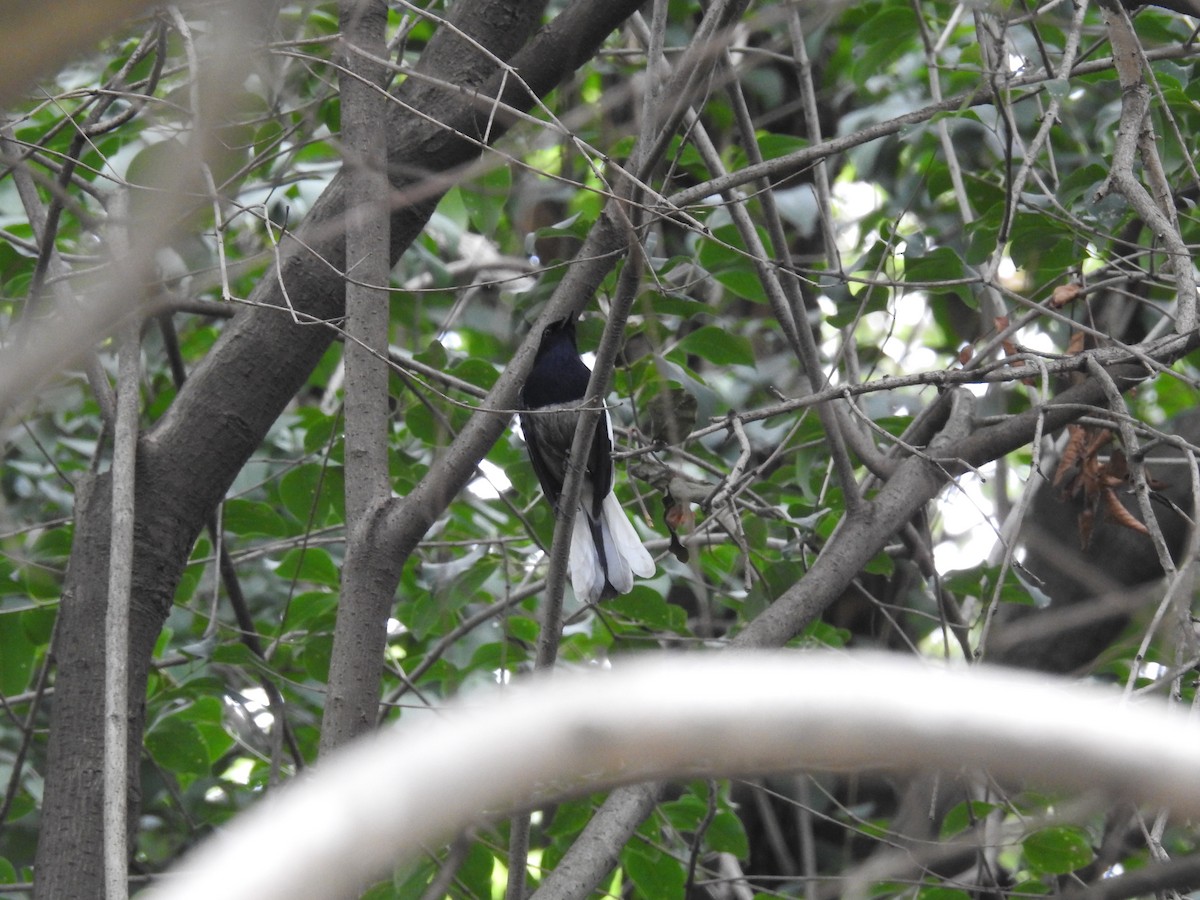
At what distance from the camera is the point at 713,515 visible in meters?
2.19

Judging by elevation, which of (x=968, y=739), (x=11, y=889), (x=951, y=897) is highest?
(x=968, y=739)

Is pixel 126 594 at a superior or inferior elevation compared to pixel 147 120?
inferior

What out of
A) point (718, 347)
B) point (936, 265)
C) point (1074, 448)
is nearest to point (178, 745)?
point (718, 347)

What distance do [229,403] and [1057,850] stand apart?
1.80 meters

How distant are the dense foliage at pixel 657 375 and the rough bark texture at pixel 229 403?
29 mm

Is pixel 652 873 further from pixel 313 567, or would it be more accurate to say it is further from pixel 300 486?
pixel 300 486

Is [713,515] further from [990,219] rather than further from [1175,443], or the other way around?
[990,219]

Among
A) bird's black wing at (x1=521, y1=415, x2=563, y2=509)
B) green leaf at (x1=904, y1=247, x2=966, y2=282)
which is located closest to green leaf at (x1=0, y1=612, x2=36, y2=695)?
bird's black wing at (x1=521, y1=415, x2=563, y2=509)

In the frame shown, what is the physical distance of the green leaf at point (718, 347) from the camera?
111 inches

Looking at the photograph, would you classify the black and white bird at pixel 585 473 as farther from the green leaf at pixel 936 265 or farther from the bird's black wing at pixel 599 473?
the green leaf at pixel 936 265

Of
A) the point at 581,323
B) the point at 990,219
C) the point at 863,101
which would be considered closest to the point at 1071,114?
the point at 863,101

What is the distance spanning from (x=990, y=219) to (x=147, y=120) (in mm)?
1926

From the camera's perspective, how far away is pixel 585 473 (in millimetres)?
2469

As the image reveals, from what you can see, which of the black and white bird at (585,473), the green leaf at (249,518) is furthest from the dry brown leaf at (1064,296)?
the green leaf at (249,518)
